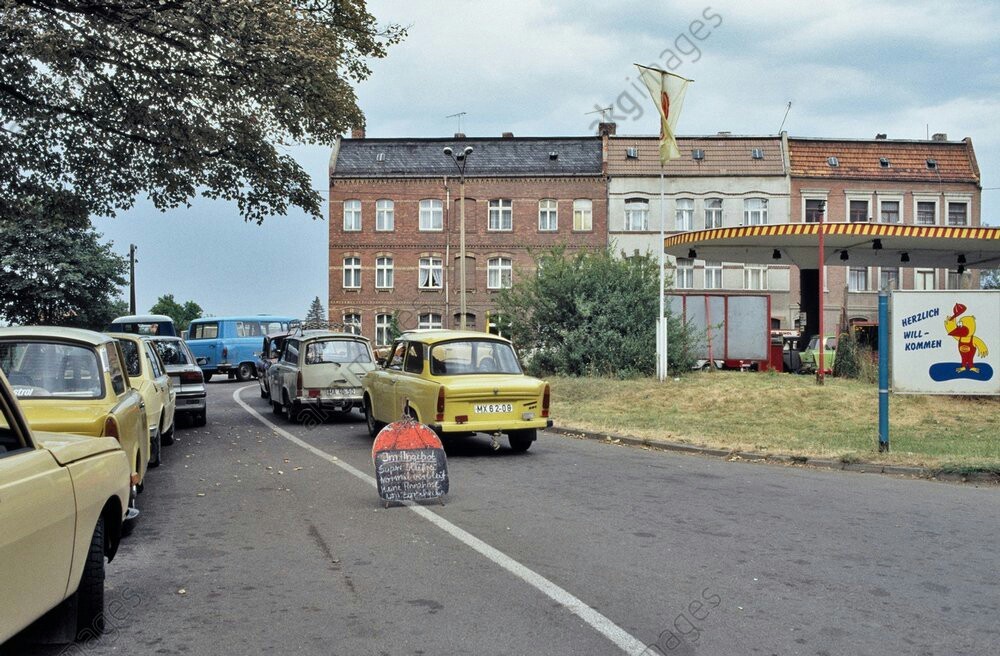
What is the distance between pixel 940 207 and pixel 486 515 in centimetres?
5028

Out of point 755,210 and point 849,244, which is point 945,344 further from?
point 755,210

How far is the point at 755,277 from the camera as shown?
5253 centimetres

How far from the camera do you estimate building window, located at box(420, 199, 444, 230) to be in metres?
53.3

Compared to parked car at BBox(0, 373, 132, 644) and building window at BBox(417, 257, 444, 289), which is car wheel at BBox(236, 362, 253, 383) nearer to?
building window at BBox(417, 257, 444, 289)

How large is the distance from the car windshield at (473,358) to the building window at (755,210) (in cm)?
4070

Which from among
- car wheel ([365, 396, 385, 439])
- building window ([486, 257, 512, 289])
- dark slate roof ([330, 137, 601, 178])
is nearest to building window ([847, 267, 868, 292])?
dark slate roof ([330, 137, 601, 178])

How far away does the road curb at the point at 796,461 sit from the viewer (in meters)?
11.3

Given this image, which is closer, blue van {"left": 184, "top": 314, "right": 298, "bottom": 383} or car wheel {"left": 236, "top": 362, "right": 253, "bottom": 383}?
blue van {"left": 184, "top": 314, "right": 298, "bottom": 383}

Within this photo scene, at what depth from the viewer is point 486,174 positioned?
53.1 metres

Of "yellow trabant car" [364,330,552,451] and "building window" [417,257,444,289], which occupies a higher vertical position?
"building window" [417,257,444,289]

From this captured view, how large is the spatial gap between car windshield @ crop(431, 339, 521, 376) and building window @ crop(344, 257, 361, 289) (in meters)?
40.3

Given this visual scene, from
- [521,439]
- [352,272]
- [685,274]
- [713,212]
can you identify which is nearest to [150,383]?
[521,439]

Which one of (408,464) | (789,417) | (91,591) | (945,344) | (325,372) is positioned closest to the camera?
(91,591)

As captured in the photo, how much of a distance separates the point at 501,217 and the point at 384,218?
21.3 feet
